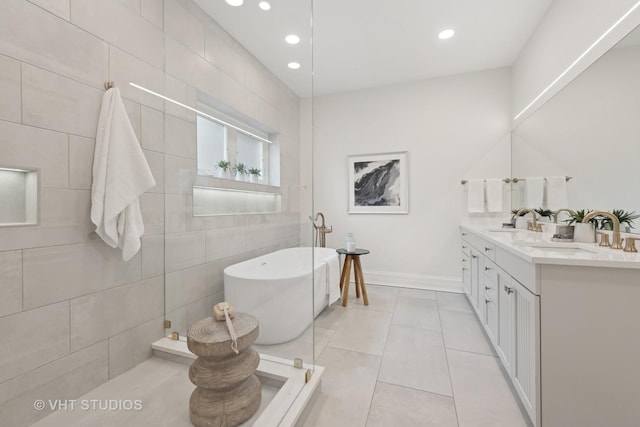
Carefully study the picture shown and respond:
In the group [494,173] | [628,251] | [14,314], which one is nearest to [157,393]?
[14,314]

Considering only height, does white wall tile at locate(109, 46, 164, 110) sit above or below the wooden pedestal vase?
above

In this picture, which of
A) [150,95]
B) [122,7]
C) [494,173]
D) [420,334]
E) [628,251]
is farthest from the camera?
[494,173]

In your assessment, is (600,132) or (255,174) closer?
(600,132)

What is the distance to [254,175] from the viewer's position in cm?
192

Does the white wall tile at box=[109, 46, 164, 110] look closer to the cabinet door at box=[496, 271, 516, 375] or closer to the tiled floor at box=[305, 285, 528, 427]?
the tiled floor at box=[305, 285, 528, 427]

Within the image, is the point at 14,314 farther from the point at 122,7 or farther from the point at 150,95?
the point at 122,7

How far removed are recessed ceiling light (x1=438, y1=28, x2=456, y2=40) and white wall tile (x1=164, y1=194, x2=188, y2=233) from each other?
282 cm

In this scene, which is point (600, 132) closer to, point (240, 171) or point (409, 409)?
point (409, 409)

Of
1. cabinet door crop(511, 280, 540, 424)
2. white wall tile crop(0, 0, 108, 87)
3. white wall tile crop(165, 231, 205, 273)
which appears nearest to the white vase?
cabinet door crop(511, 280, 540, 424)

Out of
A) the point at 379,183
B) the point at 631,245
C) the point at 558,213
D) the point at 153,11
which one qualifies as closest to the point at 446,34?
the point at 379,183

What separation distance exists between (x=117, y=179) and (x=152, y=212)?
39 cm

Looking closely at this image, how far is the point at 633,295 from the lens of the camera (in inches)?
40.9

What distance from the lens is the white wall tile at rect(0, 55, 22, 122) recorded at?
3.53 feet

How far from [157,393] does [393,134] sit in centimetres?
355
